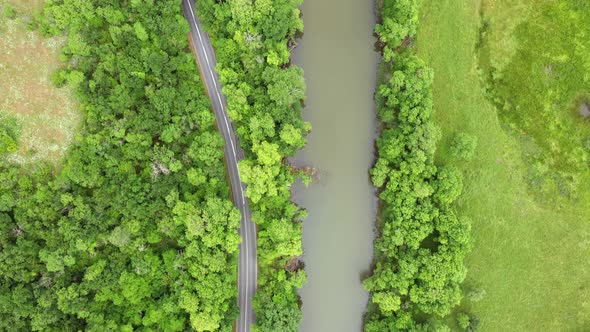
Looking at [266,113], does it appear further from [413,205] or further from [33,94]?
[33,94]

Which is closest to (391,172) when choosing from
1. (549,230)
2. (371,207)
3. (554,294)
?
(371,207)

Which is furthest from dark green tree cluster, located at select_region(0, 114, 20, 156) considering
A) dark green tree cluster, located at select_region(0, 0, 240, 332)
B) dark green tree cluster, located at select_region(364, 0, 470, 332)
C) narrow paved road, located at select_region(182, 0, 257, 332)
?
dark green tree cluster, located at select_region(364, 0, 470, 332)

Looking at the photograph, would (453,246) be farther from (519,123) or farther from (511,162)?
(519,123)

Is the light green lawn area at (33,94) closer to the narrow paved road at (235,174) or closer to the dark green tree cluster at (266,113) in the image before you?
the narrow paved road at (235,174)

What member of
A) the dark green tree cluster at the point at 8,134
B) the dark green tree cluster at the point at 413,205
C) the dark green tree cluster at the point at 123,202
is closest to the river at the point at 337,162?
the dark green tree cluster at the point at 413,205

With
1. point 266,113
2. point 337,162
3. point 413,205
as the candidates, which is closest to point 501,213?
point 413,205
